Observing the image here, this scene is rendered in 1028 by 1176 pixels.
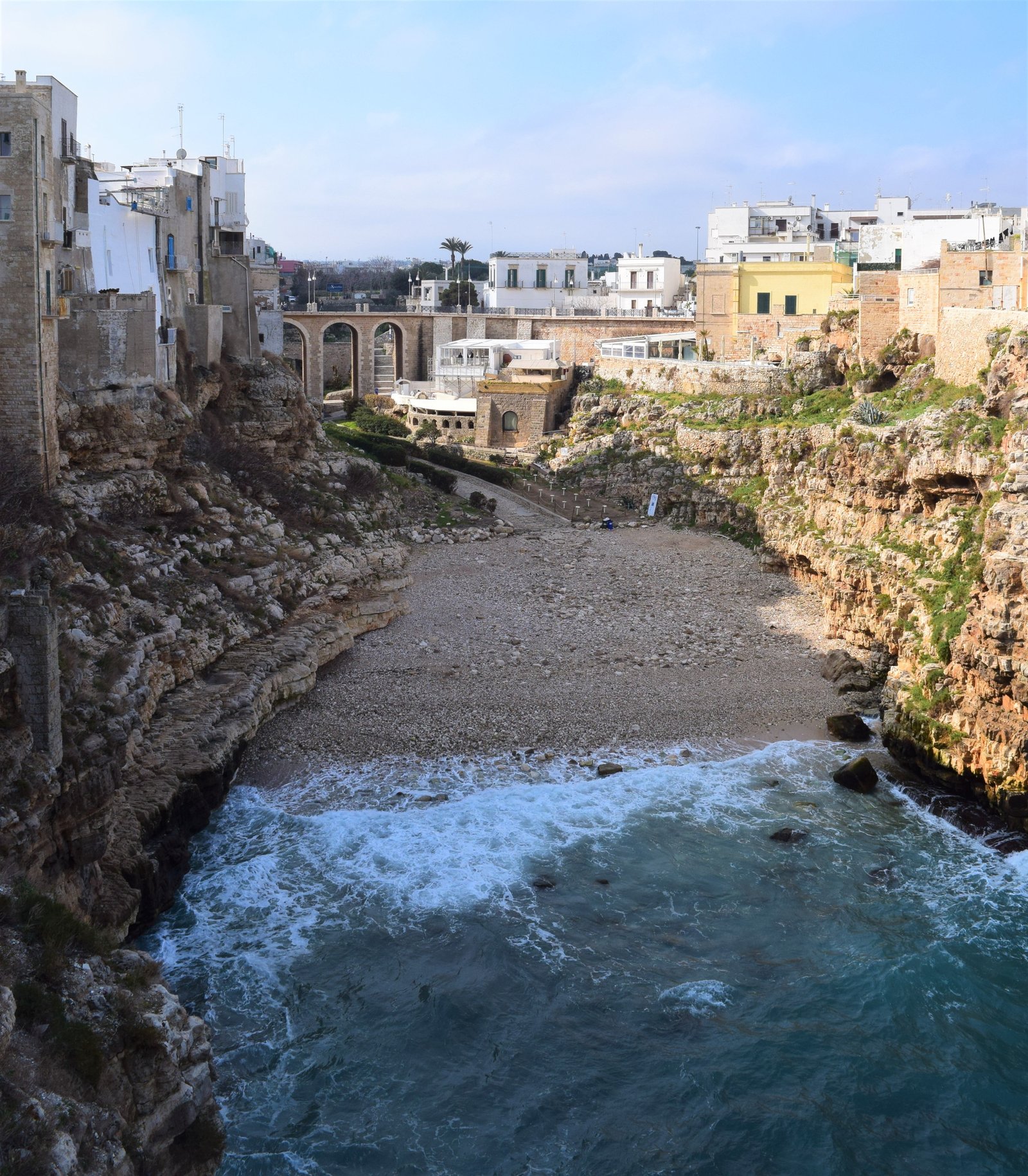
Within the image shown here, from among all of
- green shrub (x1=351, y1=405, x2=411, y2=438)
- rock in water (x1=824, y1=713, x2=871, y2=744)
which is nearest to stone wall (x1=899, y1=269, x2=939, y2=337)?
rock in water (x1=824, y1=713, x2=871, y2=744)

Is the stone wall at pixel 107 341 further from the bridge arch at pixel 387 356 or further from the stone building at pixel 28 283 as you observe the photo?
the bridge arch at pixel 387 356

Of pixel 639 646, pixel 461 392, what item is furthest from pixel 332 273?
pixel 639 646

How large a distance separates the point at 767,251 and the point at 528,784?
3986 cm

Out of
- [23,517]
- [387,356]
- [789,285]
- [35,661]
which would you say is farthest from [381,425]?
[387,356]

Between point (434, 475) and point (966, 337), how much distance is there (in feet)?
61.1

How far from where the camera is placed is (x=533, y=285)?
6675cm

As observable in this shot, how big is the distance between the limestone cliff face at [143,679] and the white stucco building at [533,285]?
27.3m

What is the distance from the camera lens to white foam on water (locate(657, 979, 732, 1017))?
1738cm

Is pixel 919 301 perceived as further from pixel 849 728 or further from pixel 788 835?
pixel 788 835

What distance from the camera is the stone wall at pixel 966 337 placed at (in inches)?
1275

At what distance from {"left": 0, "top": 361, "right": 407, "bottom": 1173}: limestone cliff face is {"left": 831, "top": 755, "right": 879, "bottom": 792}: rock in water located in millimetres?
11305

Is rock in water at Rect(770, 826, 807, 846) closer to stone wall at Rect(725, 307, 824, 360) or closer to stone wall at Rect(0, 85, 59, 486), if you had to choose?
stone wall at Rect(0, 85, 59, 486)

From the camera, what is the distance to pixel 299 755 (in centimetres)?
2473

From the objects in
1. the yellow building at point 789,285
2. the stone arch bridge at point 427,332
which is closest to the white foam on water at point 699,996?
the yellow building at point 789,285
